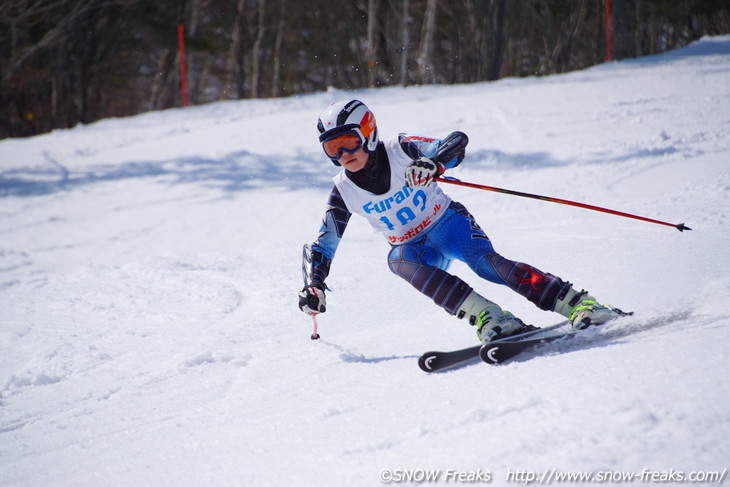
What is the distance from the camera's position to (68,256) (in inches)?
283

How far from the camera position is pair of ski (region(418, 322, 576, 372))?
112 inches

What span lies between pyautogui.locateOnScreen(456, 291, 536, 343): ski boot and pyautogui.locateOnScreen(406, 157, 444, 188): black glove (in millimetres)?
643

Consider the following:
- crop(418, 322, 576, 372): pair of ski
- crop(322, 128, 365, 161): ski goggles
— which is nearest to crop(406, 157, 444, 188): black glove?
crop(322, 128, 365, 161): ski goggles

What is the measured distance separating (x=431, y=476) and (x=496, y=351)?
1.04m

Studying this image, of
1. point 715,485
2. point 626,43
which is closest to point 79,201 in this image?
point 715,485

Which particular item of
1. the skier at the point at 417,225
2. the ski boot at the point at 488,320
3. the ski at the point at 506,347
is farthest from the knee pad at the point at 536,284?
the ski at the point at 506,347

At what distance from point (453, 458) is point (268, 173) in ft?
25.5

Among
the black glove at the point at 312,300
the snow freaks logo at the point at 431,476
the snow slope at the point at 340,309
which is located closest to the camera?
the snow freaks logo at the point at 431,476

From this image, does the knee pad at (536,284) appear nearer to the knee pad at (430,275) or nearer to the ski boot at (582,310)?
the ski boot at (582,310)

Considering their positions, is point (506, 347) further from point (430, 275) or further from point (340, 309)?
point (340, 309)

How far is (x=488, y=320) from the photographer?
308 centimetres

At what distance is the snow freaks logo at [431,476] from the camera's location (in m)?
1.82

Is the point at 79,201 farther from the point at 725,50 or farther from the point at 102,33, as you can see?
the point at 725,50

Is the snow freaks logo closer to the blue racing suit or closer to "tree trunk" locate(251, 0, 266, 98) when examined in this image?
the blue racing suit
